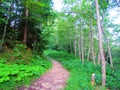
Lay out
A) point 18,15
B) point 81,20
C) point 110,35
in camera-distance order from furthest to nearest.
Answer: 1. point 110,35
2. point 81,20
3. point 18,15

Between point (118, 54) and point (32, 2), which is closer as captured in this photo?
point (32, 2)

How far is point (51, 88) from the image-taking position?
6820 millimetres

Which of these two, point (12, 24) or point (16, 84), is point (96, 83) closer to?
point (16, 84)

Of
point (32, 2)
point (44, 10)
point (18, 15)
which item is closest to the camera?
point (32, 2)

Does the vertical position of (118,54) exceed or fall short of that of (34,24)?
it falls short

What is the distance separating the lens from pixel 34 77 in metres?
8.00

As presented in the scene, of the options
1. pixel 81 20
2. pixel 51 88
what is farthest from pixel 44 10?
pixel 51 88

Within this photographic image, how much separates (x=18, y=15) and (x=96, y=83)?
10.8 meters

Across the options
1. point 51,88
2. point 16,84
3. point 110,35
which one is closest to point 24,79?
point 16,84

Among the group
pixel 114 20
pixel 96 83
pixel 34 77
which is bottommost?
pixel 96 83

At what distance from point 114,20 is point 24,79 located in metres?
17.4

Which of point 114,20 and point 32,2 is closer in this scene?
point 32,2

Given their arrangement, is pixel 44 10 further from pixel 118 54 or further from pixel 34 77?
pixel 118 54

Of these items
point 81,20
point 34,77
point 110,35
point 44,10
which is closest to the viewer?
point 34,77
